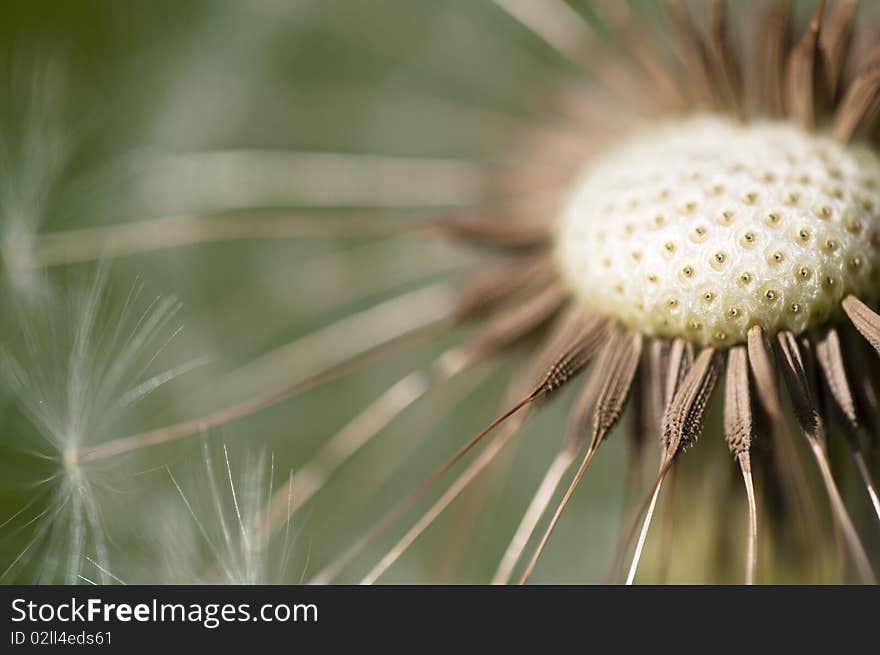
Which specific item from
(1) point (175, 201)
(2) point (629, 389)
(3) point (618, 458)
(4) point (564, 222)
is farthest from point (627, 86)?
(1) point (175, 201)

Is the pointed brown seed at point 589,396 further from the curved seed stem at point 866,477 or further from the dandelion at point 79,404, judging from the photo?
the dandelion at point 79,404

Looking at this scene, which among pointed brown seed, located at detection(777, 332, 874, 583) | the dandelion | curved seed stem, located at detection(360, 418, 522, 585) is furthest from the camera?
the dandelion

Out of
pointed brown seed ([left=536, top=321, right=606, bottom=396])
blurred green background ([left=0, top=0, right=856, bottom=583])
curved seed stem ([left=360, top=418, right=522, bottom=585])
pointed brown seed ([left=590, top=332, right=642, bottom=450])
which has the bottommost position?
curved seed stem ([left=360, top=418, right=522, bottom=585])

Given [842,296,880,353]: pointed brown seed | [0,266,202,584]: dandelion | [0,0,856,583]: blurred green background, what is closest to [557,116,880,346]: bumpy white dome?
[842,296,880,353]: pointed brown seed

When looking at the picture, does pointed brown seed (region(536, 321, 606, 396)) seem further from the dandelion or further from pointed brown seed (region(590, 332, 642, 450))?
the dandelion
